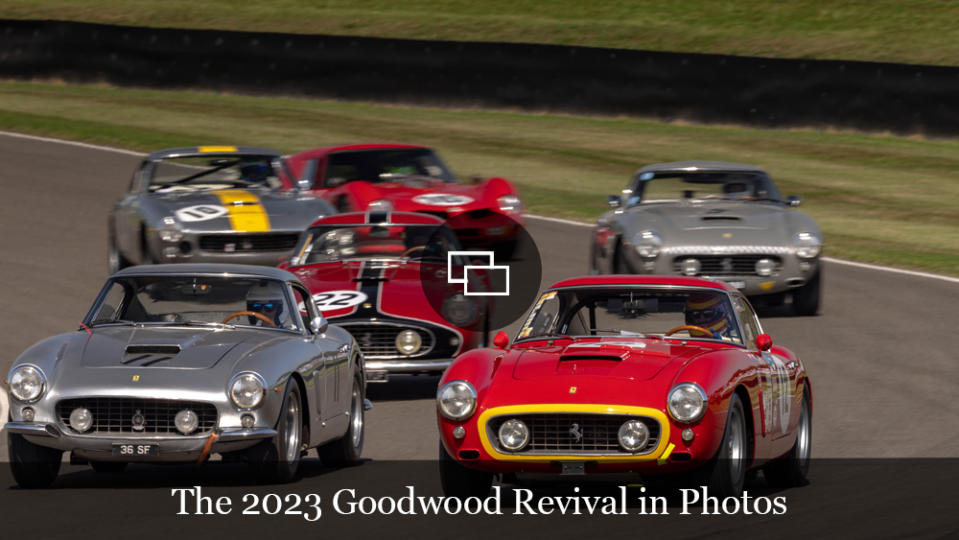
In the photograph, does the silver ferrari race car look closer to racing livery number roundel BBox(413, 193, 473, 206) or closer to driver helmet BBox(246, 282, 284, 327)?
racing livery number roundel BBox(413, 193, 473, 206)

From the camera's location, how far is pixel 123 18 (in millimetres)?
39250

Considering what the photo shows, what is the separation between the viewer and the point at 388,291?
12.5 meters

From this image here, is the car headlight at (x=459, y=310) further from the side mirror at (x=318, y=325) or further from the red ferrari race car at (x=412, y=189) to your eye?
the red ferrari race car at (x=412, y=189)

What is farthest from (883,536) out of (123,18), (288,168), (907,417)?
(123,18)

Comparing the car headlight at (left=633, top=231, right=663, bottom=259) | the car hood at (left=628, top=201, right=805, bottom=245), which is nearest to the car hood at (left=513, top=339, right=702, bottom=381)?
the car headlight at (left=633, top=231, right=663, bottom=259)

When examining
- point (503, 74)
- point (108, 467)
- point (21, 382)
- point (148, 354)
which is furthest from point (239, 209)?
point (503, 74)

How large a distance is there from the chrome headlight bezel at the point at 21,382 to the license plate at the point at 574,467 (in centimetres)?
268

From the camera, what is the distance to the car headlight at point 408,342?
1216 centimetres

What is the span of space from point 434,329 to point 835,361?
3316 mm

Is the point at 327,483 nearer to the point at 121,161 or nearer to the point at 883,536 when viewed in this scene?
the point at 883,536

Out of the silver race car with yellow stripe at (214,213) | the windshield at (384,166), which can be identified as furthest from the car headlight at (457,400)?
the windshield at (384,166)

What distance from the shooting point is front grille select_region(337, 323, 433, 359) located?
1218 cm

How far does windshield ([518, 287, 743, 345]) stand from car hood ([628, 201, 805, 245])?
6.32 meters
